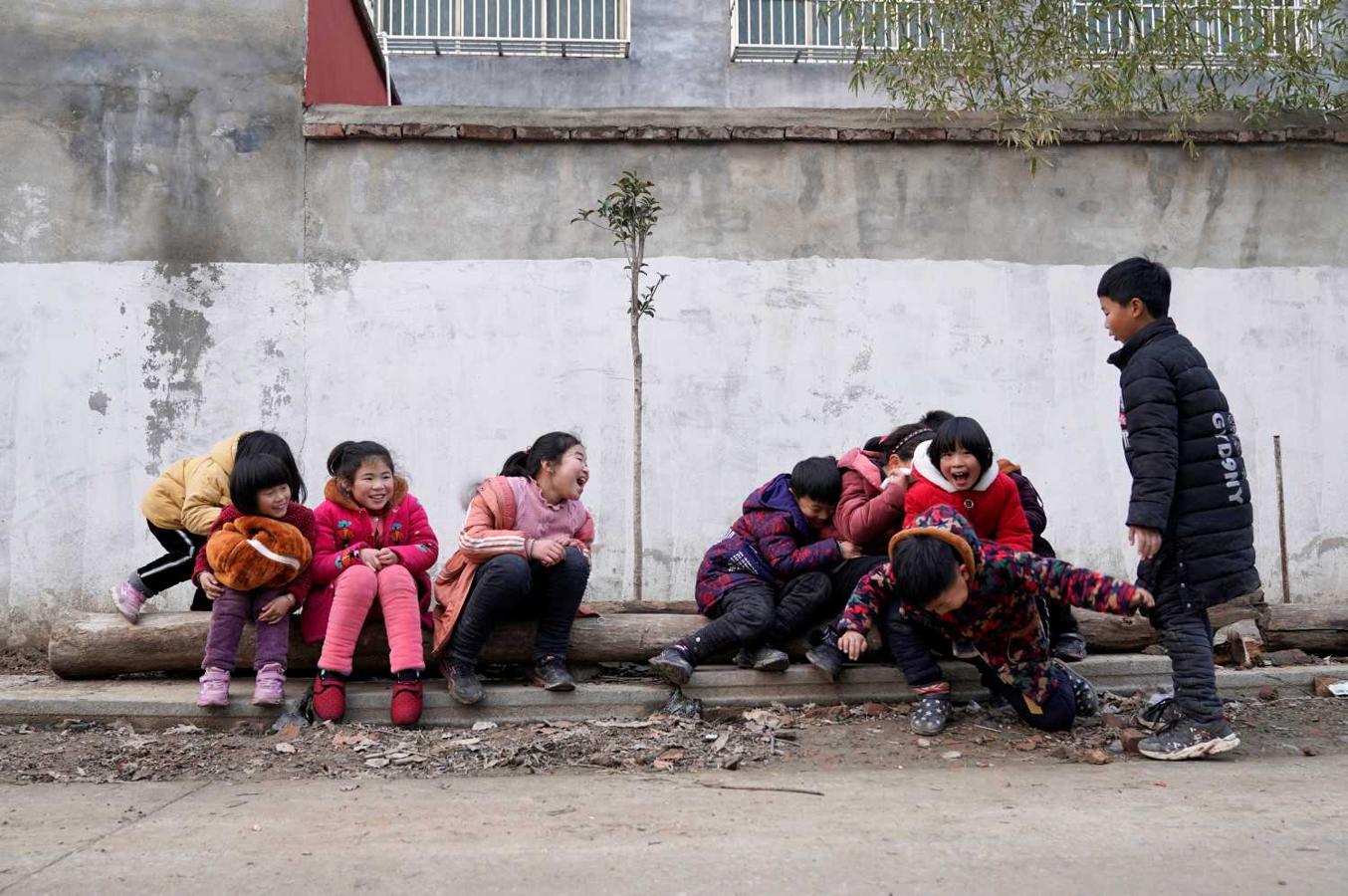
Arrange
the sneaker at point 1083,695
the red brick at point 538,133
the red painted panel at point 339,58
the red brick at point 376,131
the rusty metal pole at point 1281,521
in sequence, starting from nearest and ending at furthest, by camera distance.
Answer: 1. the sneaker at point 1083,695
2. the rusty metal pole at point 1281,521
3. the red brick at point 376,131
4. the red brick at point 538,133
5. the red painted panel at point 339,58

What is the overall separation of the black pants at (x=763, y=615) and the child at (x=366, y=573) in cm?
114

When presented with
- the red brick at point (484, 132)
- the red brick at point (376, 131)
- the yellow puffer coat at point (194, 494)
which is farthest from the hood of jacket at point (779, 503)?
the red brick at point (376, 131)

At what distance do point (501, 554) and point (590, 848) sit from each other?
5.83ft

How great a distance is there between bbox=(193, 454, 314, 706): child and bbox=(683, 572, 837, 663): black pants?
5.38 feet

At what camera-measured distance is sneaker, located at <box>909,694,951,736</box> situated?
4.50 m

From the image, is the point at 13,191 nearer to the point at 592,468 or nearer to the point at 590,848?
the point at 592,468

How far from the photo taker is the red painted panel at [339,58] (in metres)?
7.58

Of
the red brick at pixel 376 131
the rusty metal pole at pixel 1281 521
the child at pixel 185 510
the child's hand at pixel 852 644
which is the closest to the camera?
the child's hand at pixel 852 644

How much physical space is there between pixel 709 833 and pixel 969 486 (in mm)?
1897

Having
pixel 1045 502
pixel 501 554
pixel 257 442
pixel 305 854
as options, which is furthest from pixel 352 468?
pixel 1045 502

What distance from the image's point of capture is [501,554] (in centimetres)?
473

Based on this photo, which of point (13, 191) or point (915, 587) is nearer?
point (915, 587)

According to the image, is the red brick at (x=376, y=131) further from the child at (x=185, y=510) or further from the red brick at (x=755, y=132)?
the child at (x=185, y=510)

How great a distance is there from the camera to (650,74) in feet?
43.7
